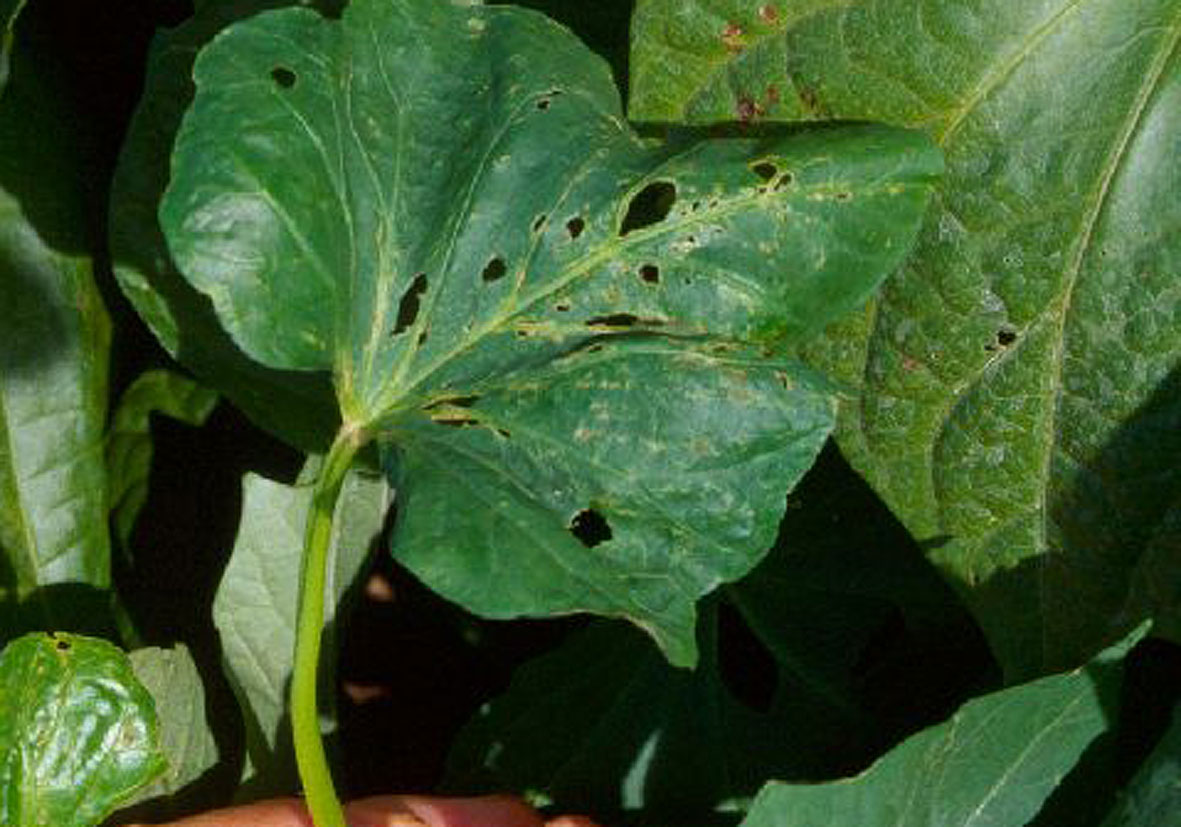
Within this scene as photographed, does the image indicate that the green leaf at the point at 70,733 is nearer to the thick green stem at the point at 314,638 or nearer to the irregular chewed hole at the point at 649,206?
the thick green stem at the point at 314,638

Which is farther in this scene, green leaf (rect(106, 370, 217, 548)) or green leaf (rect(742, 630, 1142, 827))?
green leaf (rect(106, 370, 217, 548))

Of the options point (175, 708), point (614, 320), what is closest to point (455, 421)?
point (614, 320)

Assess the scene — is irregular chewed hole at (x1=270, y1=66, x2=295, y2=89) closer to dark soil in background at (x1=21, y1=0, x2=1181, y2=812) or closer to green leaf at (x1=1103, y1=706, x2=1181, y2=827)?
dark soil in background at (x1=21, y1=0, x2=1181, y2=812)

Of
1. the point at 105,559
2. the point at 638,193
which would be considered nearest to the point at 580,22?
the point at 638,193

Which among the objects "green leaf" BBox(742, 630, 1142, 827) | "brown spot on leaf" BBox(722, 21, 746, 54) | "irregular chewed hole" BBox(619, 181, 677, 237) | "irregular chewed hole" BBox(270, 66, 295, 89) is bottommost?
"green leaf" BBox(742, 630, 1142, 827)

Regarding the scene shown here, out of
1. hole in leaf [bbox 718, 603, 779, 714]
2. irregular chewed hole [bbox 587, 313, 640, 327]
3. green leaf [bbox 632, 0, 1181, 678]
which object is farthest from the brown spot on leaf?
hole in leaf [bbox 718, 603, 779, 714]

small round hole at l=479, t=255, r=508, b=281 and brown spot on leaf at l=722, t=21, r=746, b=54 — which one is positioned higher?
brown spot on leaf at l=722, t=21, r=746, b=54

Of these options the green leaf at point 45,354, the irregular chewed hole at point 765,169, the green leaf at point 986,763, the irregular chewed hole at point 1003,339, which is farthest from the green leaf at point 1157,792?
the green leaf at point 45,354
